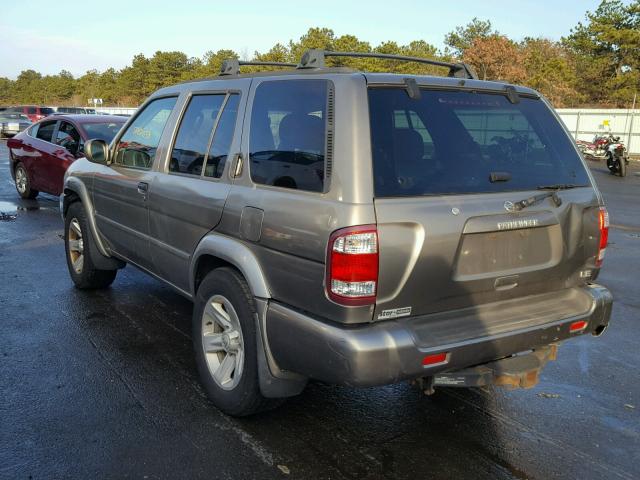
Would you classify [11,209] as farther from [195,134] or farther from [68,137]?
[195,134]

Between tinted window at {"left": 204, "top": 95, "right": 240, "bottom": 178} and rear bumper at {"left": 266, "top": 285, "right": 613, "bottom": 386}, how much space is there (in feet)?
3.52

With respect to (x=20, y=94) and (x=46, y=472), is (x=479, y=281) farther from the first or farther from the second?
(x=20, y=94)

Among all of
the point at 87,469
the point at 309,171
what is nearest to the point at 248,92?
the point at 309,171

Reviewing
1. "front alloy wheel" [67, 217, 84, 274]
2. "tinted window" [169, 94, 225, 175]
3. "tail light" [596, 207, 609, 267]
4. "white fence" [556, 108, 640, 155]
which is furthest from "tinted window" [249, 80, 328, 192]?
"white fence" [556, 108, 640, 155]

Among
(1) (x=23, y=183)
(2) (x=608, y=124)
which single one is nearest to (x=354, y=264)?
(1) (x=23, y=183)

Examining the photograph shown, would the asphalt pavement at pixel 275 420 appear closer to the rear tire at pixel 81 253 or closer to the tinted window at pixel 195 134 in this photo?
the rear tire at pixel 81 253

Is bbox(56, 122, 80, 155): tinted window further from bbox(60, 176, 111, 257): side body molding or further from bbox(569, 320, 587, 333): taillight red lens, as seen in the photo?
bbox(569, 320, 587, 333): taillight red lens

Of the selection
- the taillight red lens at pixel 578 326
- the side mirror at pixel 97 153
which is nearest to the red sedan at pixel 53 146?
the side mirror at pixel 97 153

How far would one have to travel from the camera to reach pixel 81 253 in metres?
5.88

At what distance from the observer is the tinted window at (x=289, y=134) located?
297 cm

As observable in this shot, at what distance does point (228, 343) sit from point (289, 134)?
4.07 feet

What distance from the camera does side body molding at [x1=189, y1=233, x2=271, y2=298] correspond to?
3.12 m

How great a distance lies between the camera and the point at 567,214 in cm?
326

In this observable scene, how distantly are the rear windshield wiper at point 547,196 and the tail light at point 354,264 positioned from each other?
90 centimetres
